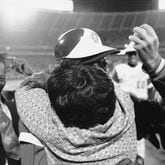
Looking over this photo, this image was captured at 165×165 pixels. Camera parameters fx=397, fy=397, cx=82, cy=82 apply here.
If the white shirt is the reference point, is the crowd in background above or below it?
above

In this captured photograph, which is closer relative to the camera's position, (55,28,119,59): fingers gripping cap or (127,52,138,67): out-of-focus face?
(55,28,119,59): fingers gripping cap

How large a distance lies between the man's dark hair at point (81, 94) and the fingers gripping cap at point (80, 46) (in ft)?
0.26

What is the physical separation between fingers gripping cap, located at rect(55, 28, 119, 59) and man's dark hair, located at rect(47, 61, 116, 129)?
78 millimetres

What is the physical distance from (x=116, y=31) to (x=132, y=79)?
1487cm

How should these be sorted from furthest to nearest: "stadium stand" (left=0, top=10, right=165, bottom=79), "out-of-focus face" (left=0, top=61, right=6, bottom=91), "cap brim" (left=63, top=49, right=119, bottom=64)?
"stadium stand" (left=0, top=10, right=165, bottom=79) < "out-of-focus face" (left=0, top=61, right=6, bottom=91) < "cap brim" (left=63, top=49, right=119, bottom=64)

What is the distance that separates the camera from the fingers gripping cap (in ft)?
4.04

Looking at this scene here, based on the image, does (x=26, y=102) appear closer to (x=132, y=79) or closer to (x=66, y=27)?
(x=132, y=79)

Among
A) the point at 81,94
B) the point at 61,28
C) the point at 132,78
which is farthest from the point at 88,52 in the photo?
the point at 61,28

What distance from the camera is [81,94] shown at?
111cm

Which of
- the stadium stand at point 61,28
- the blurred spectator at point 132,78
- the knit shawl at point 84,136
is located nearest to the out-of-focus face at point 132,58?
the blurred spectator at point 132,78

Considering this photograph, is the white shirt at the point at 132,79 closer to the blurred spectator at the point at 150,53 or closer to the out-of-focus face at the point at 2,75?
the out-of-focus face at the point at 2,75

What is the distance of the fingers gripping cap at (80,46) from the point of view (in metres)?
1.23

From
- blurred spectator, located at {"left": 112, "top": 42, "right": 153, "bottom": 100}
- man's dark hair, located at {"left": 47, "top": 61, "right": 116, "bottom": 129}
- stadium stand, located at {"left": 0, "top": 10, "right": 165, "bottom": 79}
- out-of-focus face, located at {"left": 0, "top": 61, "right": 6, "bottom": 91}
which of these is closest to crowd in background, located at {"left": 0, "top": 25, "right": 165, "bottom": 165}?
man's dark hair, located at {"left": 47, "top": 61, "right": 116, "bottom": 129}

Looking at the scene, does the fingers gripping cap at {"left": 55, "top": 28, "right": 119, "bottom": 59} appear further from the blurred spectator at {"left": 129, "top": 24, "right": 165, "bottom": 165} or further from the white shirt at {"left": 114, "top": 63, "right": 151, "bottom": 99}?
the white shirt at {"left": 114, "top": 63, "right": 151, "bottom": 99}
